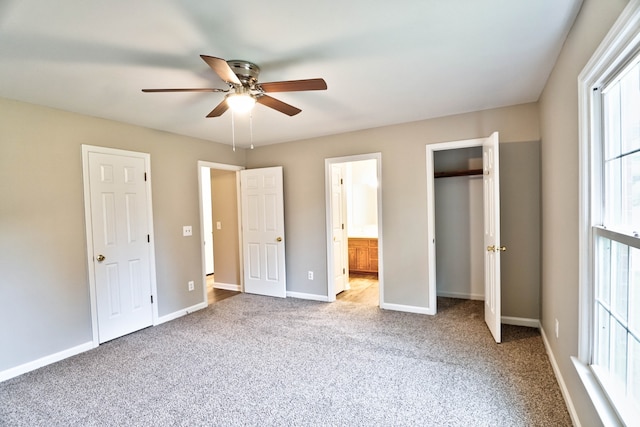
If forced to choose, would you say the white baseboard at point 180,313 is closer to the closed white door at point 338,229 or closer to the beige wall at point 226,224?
the beige wall at point 226,224

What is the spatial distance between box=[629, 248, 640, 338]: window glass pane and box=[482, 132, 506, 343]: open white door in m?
1.55

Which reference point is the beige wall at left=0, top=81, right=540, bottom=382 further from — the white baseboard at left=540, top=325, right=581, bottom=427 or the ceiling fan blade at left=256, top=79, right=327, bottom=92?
the ceiling fan blade at left=256, top=79, right=327, bottom=92

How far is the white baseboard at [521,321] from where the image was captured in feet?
10.8

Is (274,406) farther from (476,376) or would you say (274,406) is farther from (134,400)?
(476,376)

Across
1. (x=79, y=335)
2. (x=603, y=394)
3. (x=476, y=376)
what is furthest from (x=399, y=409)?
(x=79, y=335)

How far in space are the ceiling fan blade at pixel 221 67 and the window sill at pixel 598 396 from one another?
2497 millimetres

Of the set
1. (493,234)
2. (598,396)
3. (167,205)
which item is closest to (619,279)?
(598,396)

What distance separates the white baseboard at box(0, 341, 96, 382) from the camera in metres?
2.57

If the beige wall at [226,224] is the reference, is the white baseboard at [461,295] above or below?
below

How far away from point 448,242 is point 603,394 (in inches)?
119

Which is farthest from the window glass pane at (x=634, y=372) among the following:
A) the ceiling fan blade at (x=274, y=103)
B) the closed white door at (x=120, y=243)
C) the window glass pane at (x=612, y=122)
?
the closed white door at (x=120, y=243)

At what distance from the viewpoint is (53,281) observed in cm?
287

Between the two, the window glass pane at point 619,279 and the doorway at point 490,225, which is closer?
the window glass pane at point 619,279

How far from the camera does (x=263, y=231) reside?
4785mm
